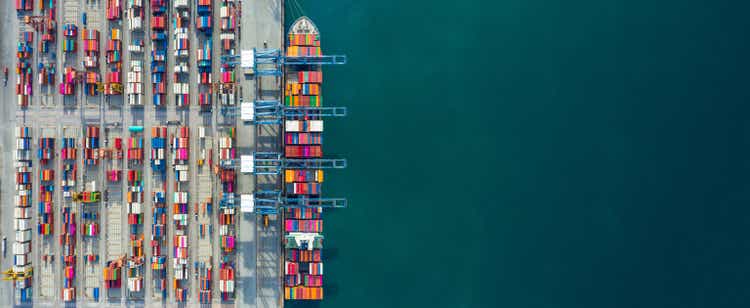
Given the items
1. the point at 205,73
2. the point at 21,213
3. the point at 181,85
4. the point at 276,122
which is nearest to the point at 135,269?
the point at 21,213

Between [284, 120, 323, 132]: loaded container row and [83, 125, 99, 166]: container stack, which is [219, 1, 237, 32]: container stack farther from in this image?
[83, 125, 99, 166]: container stack

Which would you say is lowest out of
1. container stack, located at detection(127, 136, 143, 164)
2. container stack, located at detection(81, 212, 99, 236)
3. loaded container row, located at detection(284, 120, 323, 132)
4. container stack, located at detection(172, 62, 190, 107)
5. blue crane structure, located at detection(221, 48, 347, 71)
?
container stack, located at detection(81, 212, 99, 236)


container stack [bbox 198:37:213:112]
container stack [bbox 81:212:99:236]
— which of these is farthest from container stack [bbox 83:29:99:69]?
container stack [bbox 81:212:99:236]

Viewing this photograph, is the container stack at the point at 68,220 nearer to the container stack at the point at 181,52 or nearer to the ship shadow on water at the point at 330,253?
the container stack at the point at 181,52

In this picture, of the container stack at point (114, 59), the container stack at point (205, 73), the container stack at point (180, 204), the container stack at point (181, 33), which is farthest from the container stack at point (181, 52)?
the container stack at point (114, 59)

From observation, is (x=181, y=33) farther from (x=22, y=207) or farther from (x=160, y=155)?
(x=22, y=207)

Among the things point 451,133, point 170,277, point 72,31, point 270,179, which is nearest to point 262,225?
point 270,179

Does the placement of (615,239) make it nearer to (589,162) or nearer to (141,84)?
(589,162)
